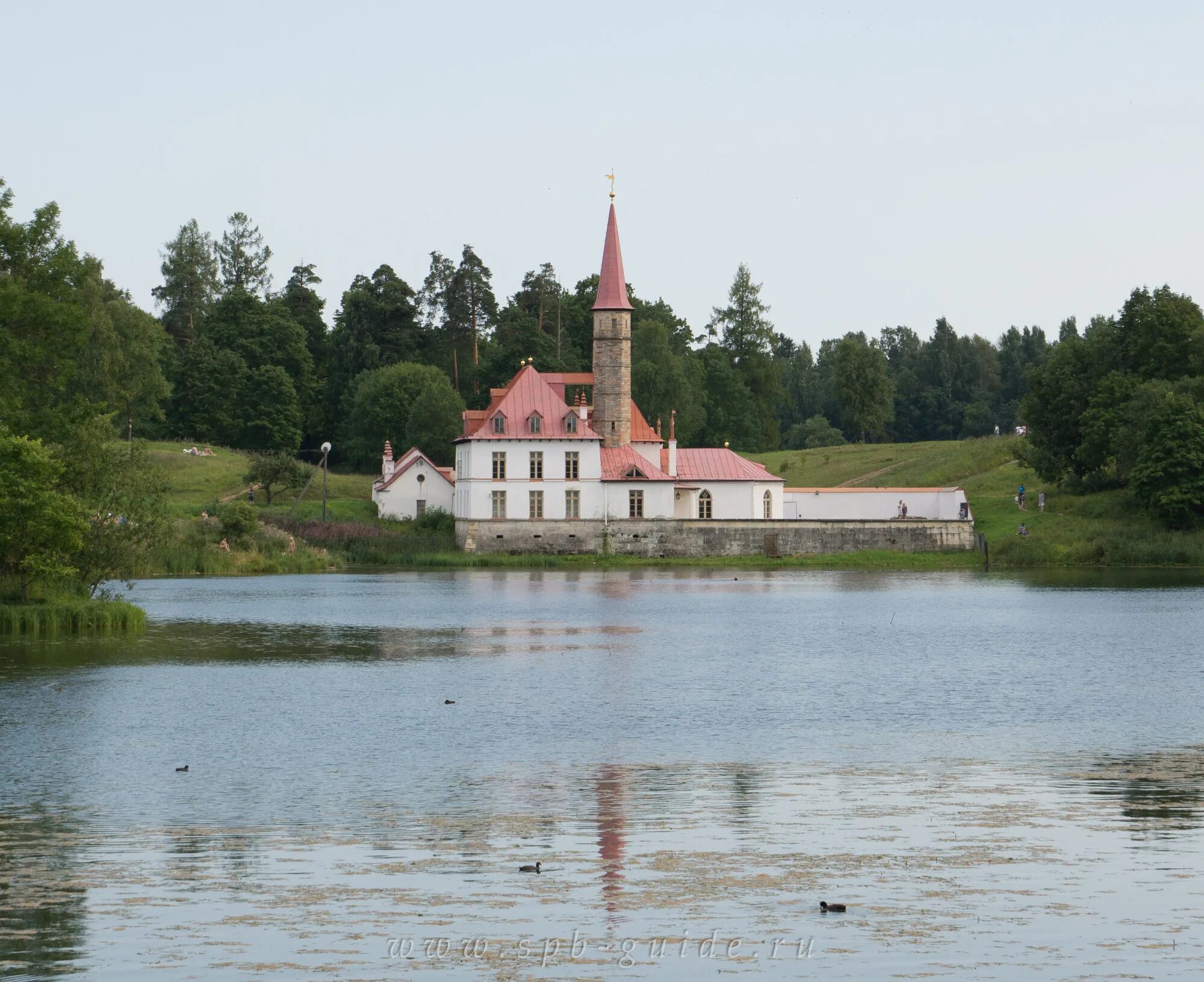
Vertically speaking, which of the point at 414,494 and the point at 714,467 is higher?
the point at 714,467

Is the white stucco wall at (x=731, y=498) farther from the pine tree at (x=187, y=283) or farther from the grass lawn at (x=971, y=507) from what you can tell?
the pine tree at (x=187, y=283)

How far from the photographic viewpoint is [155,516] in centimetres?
4050

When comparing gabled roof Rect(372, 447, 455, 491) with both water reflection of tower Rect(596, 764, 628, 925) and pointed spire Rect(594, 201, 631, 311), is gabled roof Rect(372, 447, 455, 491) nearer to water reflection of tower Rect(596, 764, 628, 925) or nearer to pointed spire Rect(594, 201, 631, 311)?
pointed spire Rect(594, 201, 631, 311)

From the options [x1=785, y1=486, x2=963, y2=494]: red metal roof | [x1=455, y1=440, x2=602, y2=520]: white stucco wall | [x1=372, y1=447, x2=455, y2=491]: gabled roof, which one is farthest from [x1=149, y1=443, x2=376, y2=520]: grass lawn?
[x1=785, y1=486, x2=963, y2=494]: red metal roof

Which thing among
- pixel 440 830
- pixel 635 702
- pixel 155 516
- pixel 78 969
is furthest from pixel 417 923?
pixel 155 516

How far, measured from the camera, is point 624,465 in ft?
282

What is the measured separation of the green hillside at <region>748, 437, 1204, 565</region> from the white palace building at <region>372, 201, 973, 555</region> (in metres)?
4.07

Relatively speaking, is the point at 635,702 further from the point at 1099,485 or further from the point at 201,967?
the point at 1099,485

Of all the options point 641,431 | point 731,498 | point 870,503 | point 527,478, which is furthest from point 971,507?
Result: point 527,478

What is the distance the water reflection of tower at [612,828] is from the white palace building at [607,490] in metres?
63.0

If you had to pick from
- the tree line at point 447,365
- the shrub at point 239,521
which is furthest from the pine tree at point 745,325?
the shrub at point 239,521

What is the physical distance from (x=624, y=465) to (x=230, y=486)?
2357cm

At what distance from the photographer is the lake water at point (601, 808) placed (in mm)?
12016

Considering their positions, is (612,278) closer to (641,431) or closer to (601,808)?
(641,431)
